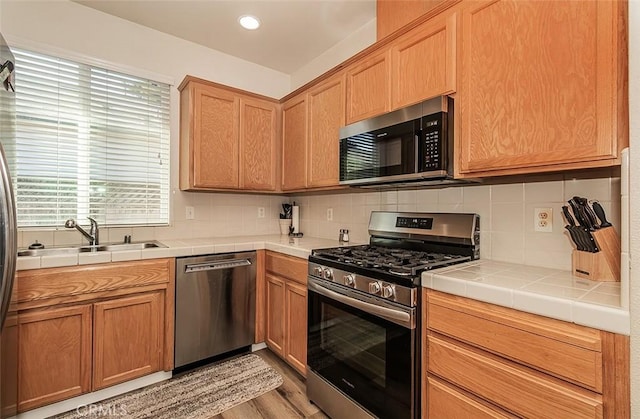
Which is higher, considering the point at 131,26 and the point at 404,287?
the point at 131,26

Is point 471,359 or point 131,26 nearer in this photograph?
point 471,359

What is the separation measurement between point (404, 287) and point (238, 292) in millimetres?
1431

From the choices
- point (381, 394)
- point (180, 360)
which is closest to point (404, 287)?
point (381, 394)

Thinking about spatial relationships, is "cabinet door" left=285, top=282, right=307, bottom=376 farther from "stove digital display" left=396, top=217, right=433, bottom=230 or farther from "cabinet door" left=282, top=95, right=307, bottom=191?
"cabinet door" left=282, top=95, right=307, bottom=191

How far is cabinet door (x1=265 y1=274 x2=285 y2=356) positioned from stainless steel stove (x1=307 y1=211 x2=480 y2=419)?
43 centimetres

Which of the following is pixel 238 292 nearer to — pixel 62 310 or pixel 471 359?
pixel 62 310

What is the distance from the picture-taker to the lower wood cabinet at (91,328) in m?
1.62

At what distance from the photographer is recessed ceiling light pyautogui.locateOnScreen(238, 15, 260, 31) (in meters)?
2.34

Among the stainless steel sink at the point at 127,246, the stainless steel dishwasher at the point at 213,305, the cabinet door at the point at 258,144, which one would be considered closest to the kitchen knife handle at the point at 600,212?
the stainless steel dishwasher at the point at 213,305

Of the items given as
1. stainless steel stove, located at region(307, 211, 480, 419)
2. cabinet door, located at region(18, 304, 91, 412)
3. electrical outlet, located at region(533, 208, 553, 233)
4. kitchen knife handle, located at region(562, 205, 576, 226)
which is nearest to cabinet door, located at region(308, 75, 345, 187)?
stainless steel stove, located at region(307, 211, 480, 419)

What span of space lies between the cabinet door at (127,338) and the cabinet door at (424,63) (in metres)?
2.00

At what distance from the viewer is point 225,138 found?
2566 millimetres

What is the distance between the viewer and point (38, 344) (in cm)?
164

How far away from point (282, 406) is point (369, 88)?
2.03 meters
